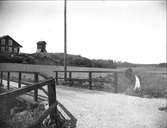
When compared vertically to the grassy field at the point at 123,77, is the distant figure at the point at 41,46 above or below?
above

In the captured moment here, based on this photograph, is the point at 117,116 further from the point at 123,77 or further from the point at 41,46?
the point at 123,77

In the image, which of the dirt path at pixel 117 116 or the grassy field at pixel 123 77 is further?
the grassy field at pixel 123 77

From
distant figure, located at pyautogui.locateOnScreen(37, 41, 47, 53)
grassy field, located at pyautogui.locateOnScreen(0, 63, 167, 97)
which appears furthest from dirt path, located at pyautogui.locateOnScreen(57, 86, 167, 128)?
distant figure, located at pyautogui.locateOnScreen(37, 41, 47, 53)

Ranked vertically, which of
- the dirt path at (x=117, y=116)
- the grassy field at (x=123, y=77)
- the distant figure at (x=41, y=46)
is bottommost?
the dirt path at (x=117, y=116)

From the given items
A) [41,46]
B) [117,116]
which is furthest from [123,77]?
[41,46]

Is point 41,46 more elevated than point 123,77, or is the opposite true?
point 41,46

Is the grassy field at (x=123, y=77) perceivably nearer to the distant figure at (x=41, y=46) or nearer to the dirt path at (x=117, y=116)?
the distant figure at (x=41, y=46)

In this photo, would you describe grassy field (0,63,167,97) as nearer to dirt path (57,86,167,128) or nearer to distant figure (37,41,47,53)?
distant figure (37,41,47,53)

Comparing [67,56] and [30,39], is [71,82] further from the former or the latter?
[30,39]

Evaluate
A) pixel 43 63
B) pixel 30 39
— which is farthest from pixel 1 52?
pixel 43 63

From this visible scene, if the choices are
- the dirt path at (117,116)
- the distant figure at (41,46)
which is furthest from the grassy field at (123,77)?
the dirt path at (117,116)

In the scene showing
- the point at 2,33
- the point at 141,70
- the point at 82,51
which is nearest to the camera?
the point at 2,33
